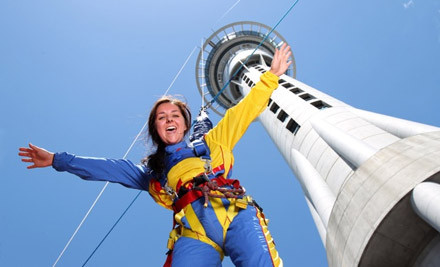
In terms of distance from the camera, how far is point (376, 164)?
8.91 m

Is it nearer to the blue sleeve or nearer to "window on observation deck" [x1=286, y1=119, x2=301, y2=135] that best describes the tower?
"window on observation deck" [x1=286, y1=119, x2=301, y2=135]

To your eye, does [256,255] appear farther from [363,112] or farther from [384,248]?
[363,112]

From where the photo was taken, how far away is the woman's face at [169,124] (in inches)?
235

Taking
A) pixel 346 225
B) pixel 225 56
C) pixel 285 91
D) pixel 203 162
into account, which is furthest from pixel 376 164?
pixel 225 56

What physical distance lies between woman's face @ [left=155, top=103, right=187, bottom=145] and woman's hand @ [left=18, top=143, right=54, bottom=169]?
2.07 meters

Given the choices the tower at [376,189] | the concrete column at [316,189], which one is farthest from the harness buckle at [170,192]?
the concrete column at [316,189]

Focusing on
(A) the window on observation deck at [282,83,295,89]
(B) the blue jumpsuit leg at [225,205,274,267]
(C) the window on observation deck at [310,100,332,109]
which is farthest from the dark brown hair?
(A) the window on observation deck at [282,83,295,89]

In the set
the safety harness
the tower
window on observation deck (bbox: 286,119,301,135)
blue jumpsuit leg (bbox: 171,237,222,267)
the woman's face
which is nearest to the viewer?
blue jumpsuit leg (bbox: 171,237,222,267)

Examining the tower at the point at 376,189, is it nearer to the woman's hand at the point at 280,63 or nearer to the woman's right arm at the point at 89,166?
the woman's hand at the point at 280,63

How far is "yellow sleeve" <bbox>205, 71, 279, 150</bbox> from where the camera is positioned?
5.31m

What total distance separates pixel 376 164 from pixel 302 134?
10.6 m

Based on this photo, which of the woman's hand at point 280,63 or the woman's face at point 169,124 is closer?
the woman's hand at point 280,63

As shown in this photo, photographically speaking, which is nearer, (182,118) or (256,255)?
(256,255)

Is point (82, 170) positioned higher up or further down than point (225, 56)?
further down
